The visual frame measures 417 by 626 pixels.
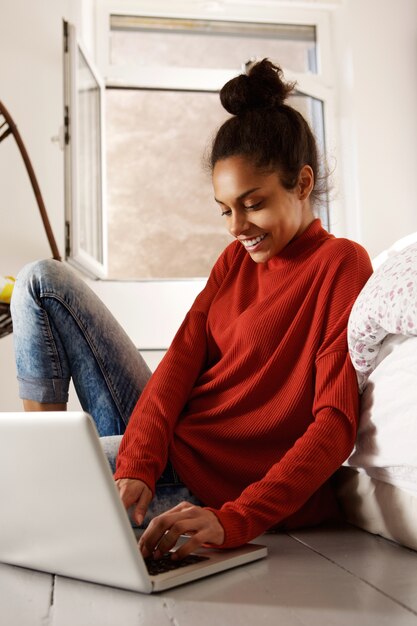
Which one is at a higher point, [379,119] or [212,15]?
[212,15]

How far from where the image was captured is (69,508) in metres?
0.82

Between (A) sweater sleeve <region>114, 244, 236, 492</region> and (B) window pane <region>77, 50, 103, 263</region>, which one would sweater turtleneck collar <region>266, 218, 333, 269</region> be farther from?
(B) window pane <region>77, 50, 103, 263</region>

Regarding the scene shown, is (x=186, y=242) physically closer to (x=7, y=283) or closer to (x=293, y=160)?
(x=7, y=283)

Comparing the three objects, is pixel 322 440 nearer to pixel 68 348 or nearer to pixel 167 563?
pixel 167 563

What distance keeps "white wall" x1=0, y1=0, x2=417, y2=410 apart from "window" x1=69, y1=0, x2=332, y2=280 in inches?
5.2

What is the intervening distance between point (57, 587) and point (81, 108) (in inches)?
93.0

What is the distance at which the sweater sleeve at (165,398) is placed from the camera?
3.91 ft

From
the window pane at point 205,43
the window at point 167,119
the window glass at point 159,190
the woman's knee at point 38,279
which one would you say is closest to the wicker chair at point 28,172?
the window at point 167,119

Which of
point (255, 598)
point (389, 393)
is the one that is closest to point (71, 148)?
point (389, 393)

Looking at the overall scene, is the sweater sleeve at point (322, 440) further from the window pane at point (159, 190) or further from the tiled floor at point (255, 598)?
the window pane at point (159, 190)

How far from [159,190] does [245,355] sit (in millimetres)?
3107

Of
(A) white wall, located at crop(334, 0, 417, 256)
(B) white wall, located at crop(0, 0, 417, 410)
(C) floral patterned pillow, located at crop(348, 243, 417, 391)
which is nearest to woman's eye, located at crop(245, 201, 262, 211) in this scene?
(C) floral patterned pillow, located at crop(348, 243, 417, 391)

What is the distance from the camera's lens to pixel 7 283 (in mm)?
1974

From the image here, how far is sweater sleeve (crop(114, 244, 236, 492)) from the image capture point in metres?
1.19
